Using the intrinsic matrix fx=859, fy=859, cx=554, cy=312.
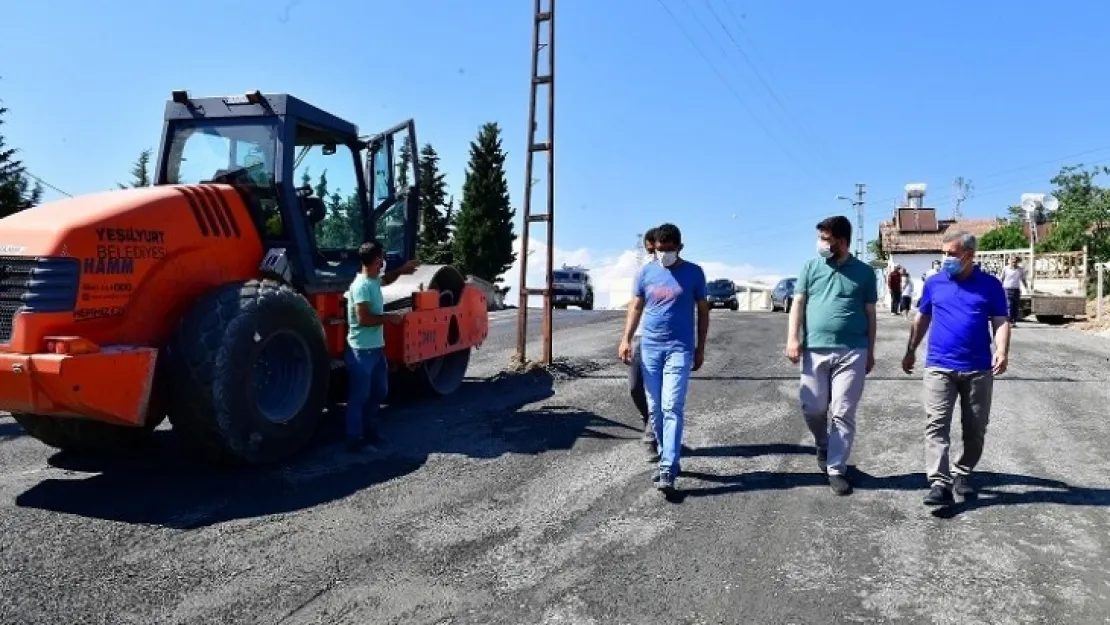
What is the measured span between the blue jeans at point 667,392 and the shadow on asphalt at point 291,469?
1187 mm

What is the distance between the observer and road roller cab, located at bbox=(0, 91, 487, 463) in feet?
16.2

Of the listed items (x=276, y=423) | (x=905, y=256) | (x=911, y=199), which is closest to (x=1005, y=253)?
(x=276, y=423)

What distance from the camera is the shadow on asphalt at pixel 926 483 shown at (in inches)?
203

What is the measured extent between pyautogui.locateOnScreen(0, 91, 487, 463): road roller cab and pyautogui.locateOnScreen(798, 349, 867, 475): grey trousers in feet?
11.4

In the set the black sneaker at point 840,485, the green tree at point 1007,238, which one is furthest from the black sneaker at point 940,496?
the green tree at point 1007,238

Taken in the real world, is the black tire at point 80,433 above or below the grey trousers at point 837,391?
below

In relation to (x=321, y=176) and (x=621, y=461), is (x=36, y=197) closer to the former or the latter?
(x=321, y=176)

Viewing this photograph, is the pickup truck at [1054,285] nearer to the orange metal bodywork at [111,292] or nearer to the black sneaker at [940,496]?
the black sneaker at [940,496]

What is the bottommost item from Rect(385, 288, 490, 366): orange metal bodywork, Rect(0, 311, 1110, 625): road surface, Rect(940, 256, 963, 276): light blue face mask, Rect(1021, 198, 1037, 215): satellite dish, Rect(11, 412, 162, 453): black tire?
Rect(0, 311, 1110, 625): road surface

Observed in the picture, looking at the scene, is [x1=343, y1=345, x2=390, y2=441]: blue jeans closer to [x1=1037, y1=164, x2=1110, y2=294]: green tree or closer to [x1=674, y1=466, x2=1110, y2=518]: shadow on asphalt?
[x1=674, y1=466, x2=1110, y2=518]: shadow on asphalt

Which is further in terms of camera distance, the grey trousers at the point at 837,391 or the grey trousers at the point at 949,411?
the grey trousers at the point at 837,391

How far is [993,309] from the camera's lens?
5.10 m

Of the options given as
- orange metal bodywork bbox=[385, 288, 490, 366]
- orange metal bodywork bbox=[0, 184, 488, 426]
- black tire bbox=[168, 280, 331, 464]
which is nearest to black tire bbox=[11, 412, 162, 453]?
orange metal bodywork bbox=[0, 184, 488, 426]

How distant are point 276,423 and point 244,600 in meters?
2.16
